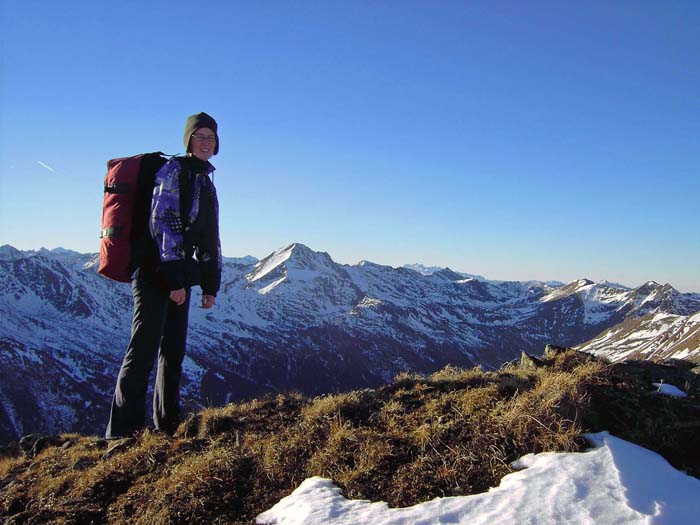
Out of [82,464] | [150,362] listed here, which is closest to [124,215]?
[150,362]

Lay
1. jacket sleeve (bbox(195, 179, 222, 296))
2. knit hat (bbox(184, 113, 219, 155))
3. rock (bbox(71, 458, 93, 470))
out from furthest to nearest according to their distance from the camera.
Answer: jacket sleeve (bbox(195, 179, 222, 296)) < knit hat (bbox(184, 113, 219, 155)) < rock (bbox(71, 458, 93, 470))

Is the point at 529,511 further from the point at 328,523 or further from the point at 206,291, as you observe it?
the point at 206,291

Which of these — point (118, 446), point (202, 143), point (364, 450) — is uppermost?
point (202, 143)

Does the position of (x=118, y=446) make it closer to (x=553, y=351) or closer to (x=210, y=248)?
(x=210, y=248)

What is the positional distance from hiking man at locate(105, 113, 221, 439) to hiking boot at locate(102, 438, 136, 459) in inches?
10.9

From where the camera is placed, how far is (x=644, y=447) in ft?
15.9

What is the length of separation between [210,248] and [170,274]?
109cm

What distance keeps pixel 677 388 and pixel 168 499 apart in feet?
27.1

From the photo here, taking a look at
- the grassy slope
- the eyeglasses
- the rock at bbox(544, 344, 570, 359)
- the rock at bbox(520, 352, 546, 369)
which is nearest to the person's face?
the eyeglasses

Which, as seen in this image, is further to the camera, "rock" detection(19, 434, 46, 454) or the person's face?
"rock" detection(19, 434, 46, 454)

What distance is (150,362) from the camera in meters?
7.16

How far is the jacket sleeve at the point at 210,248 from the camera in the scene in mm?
7578

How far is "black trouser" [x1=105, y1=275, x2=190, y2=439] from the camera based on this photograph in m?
7.06

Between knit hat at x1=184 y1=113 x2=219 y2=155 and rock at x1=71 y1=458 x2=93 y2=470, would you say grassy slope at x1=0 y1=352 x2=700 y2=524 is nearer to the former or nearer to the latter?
rock at x1=71 y1=458 x2=93 y2=470
